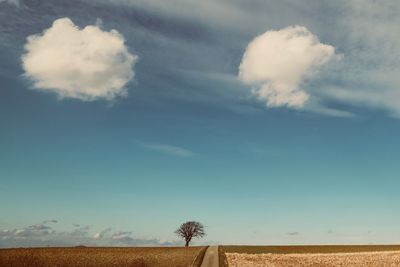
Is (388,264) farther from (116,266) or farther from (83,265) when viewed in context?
(83,265)

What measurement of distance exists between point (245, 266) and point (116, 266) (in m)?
14.6

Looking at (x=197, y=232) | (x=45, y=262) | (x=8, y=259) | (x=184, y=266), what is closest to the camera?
(x=8, y=259)

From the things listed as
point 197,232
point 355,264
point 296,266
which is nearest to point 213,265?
point 296,266

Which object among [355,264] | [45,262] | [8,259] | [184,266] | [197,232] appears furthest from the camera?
[197,232]

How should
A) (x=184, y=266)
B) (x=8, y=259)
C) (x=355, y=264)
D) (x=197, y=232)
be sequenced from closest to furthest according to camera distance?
(x=8, y=259) < (x=184, y=266) < (x=355, y=264) < (x=197, y=232)

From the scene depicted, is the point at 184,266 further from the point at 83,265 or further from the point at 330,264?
the point at 330,264

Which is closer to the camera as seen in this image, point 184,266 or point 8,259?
point 8,259

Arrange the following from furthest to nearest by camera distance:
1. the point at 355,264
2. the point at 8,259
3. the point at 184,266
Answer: the point at 355,264
the point at 184,266
the point at 8,259

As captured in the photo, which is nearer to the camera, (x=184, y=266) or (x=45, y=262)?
(x=45, y=262)

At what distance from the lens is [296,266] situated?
4919 centimetres

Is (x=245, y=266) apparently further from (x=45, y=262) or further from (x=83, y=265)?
(x=45, y=262)

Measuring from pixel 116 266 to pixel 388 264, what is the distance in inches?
1313

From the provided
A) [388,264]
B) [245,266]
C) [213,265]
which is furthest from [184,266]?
[388,264]

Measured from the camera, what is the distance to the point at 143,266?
46.1m
